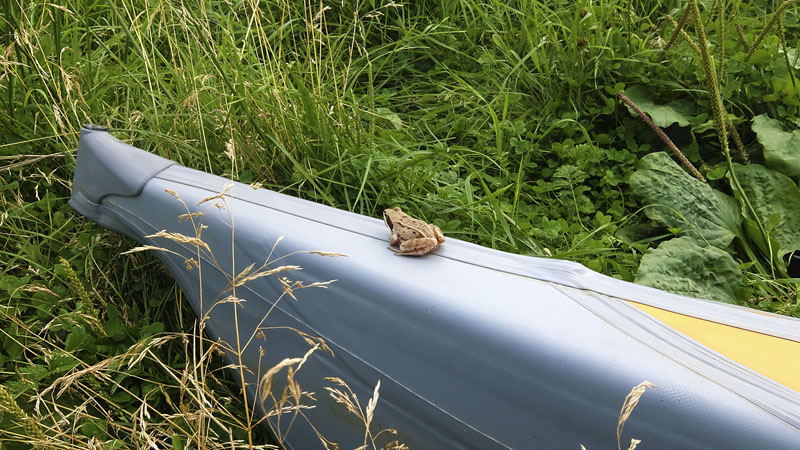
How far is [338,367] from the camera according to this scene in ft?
5.22

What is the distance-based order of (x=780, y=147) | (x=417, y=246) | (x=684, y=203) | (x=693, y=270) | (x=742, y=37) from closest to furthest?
(x=417, y=246)
(x=693, y=270)
(x=684, y=203)
(x=780, y=147)
(x=742, y=37)

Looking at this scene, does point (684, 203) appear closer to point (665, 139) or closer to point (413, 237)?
point (665, 139)

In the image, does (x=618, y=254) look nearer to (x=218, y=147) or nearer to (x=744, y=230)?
(x=744, y=230)

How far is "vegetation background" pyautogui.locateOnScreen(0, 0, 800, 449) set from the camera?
6.98 feet

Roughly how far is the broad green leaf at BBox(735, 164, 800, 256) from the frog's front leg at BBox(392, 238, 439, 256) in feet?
5.72

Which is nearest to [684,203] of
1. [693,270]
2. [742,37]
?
[693,270]

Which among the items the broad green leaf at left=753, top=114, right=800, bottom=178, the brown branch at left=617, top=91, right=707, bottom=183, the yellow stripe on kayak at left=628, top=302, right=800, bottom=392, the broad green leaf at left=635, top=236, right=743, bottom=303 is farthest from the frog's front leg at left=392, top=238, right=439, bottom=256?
the broad green leaf at left=753, top=114, right=800, bottom=178

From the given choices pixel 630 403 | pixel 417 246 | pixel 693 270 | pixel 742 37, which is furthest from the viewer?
pixel 742 37

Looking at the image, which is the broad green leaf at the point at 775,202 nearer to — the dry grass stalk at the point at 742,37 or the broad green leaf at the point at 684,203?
the broad green leaf at the point at 684,203

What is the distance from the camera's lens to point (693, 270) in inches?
96.5

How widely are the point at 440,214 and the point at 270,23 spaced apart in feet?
5.67

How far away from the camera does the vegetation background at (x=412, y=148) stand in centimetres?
213

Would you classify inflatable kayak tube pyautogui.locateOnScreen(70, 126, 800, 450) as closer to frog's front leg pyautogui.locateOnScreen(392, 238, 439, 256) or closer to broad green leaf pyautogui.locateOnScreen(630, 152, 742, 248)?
frog's front leg pyautogui.locateOnScreen(392, 238, 439, 256)

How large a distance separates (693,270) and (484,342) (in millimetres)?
1414
